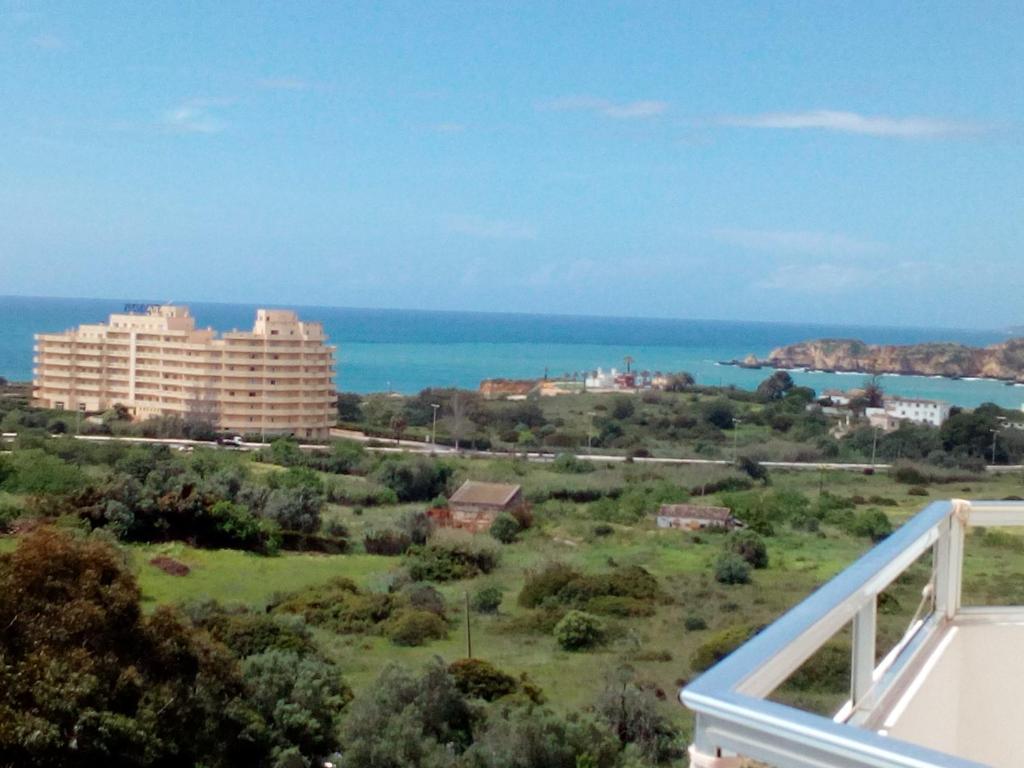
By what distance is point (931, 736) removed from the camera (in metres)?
1.20

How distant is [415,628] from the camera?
10.3 metres

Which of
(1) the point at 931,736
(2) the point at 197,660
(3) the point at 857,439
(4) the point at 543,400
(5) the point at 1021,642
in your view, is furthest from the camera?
(4) the point at 543,400

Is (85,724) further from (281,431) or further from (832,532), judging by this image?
(281,431)

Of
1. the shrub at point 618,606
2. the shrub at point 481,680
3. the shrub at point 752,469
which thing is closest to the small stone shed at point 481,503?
the shrub at point 618,606

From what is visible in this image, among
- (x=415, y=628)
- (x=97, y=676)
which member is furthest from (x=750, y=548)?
(x=97, y=676)

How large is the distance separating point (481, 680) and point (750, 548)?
6.17 meters

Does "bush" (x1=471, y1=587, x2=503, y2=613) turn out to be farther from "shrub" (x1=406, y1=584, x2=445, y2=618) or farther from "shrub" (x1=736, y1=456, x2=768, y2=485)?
"shrub" (x1=736, y1=456, x2=768, y2=485)

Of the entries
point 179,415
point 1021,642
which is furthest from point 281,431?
point 1021,642

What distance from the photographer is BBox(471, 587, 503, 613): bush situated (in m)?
11.4

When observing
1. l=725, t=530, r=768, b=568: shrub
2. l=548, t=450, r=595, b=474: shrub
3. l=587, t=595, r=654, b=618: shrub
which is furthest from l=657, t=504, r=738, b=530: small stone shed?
l=587, t=595, r=654, b=618: shrub

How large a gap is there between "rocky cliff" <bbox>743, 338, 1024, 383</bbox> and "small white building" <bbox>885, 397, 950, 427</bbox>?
6387mm

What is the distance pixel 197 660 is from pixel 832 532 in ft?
35.8

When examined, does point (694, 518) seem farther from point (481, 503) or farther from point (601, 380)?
point (601, 380)

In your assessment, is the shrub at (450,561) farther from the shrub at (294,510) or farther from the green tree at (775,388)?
the green tree at (775,388)
